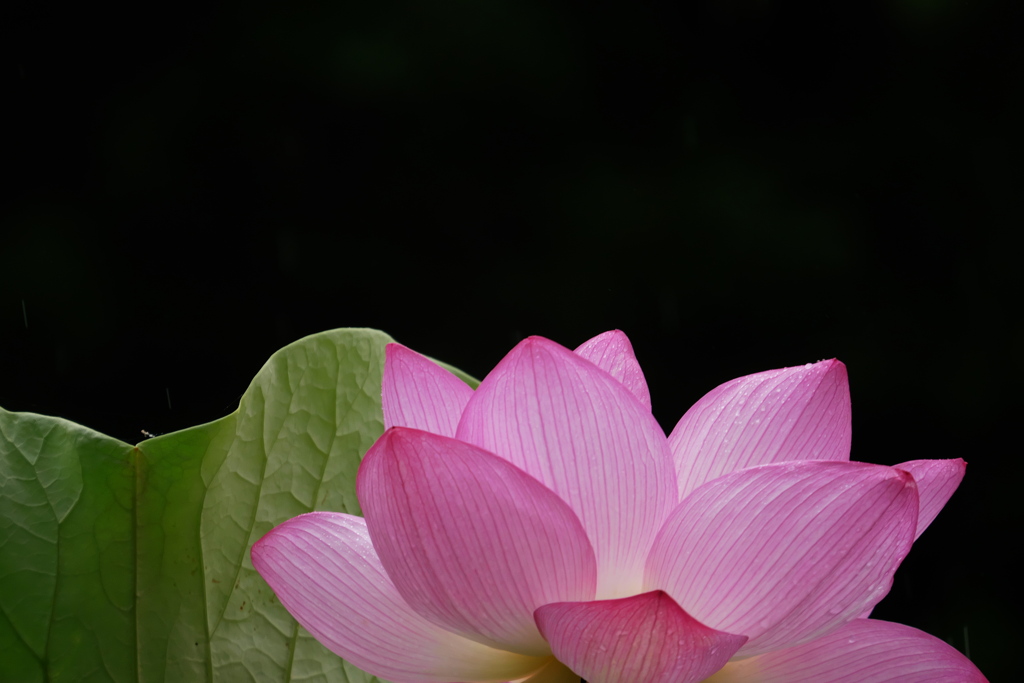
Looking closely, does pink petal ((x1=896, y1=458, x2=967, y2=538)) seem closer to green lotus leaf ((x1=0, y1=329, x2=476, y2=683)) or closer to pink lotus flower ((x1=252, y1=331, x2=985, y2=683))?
pink lotus flower ((x1=252, y1=331, x2=985, y2=683))

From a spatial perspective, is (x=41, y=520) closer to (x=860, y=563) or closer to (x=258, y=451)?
(x=258, y=451)

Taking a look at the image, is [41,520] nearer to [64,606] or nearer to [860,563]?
[64,606]

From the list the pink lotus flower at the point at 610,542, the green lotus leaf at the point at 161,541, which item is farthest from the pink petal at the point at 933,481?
the green lotus leaf at the point at 161,541

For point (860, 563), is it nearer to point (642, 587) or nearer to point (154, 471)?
point (642, 587)

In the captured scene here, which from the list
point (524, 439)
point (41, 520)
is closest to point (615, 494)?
point (524, 439)

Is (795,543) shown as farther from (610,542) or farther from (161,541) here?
(161,541)

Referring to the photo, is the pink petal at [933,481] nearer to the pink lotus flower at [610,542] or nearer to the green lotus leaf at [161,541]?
the pink lotus flower at [610,542]

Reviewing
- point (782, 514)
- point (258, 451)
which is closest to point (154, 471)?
point (258, 451)
